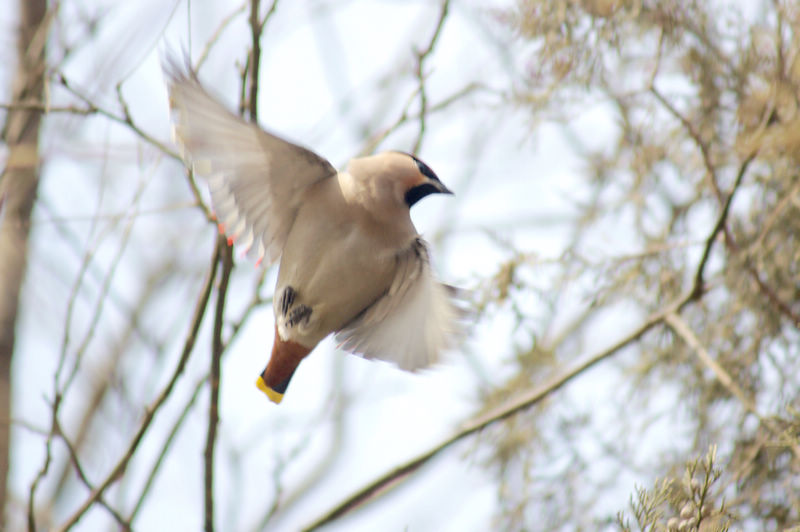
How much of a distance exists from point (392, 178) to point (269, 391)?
0.64m

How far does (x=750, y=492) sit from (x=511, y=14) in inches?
61.6

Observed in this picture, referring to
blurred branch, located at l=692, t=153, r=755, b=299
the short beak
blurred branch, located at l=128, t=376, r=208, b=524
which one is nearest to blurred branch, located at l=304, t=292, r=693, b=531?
blurred branch, located at l=692, t=153, r=755, b=299

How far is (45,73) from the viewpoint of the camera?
264cm

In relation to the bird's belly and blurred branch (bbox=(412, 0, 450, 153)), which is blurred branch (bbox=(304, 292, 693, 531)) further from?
blurred branch (bbox=(412, 0, 450, 153))

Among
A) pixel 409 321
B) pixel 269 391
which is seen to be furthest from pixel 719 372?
pixel 269 391

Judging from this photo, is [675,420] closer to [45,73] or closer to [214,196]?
[214,196]

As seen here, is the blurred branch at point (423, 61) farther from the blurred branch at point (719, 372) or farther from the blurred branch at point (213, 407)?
the blurred branch at point (719, 372)

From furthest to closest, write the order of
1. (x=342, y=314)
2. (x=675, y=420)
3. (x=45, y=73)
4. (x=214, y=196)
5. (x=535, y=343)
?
A: (x=675, y=420) < (x=535, y=343) < (x=45, y=73) < (x=342, y=314) < (x=214, y=196)

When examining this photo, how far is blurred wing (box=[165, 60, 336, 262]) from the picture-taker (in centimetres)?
208

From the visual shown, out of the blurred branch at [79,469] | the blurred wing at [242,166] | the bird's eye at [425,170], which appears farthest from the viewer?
the bird's eye at [425,170]

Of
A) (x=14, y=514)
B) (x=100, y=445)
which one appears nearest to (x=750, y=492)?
(x=100, y=445)

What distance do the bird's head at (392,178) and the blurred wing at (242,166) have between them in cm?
9

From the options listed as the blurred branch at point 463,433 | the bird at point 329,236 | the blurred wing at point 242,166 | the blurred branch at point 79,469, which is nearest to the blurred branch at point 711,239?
the blurred branch at point 463,433

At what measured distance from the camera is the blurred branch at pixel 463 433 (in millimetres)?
2428
